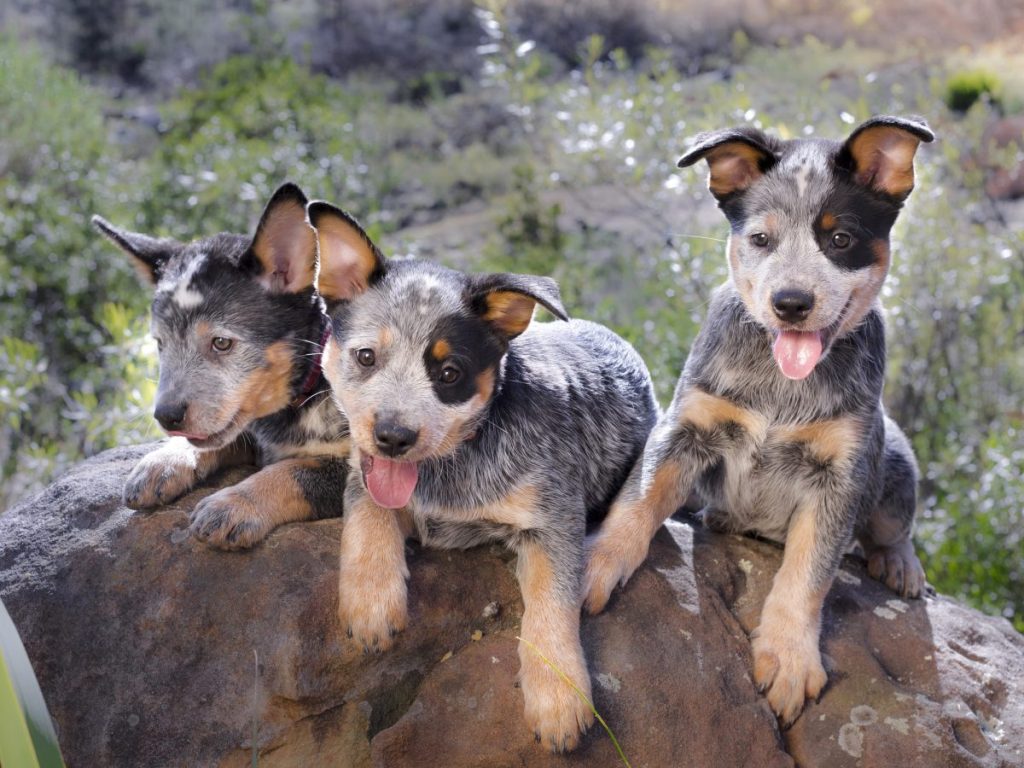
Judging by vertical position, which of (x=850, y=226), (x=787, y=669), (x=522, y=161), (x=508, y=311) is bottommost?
(x=522, y=161)

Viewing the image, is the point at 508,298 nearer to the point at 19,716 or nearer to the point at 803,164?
the point at 803,164

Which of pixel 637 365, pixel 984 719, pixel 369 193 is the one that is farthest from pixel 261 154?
pixel 984 719

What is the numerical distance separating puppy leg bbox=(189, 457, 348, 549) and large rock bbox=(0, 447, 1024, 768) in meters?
0.08

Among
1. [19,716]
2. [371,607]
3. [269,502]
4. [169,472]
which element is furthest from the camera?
[169,472]

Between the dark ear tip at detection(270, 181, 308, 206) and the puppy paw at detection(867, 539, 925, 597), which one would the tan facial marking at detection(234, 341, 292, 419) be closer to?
the dark ear tip at detection(270, 181, 308, 206)

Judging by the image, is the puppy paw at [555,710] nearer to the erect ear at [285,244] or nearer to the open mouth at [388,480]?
the open mouth at [388,480]

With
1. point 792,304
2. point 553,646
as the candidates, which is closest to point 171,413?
point 553,646

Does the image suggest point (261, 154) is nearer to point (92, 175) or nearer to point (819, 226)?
point (92, 175)

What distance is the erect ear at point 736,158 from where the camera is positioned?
4430 mm

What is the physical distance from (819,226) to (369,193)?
9.11 metres

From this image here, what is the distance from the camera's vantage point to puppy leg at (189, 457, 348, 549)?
434cm

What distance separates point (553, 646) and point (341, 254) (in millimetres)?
1757

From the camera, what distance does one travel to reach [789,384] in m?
4.57

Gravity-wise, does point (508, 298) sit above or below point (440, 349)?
above
